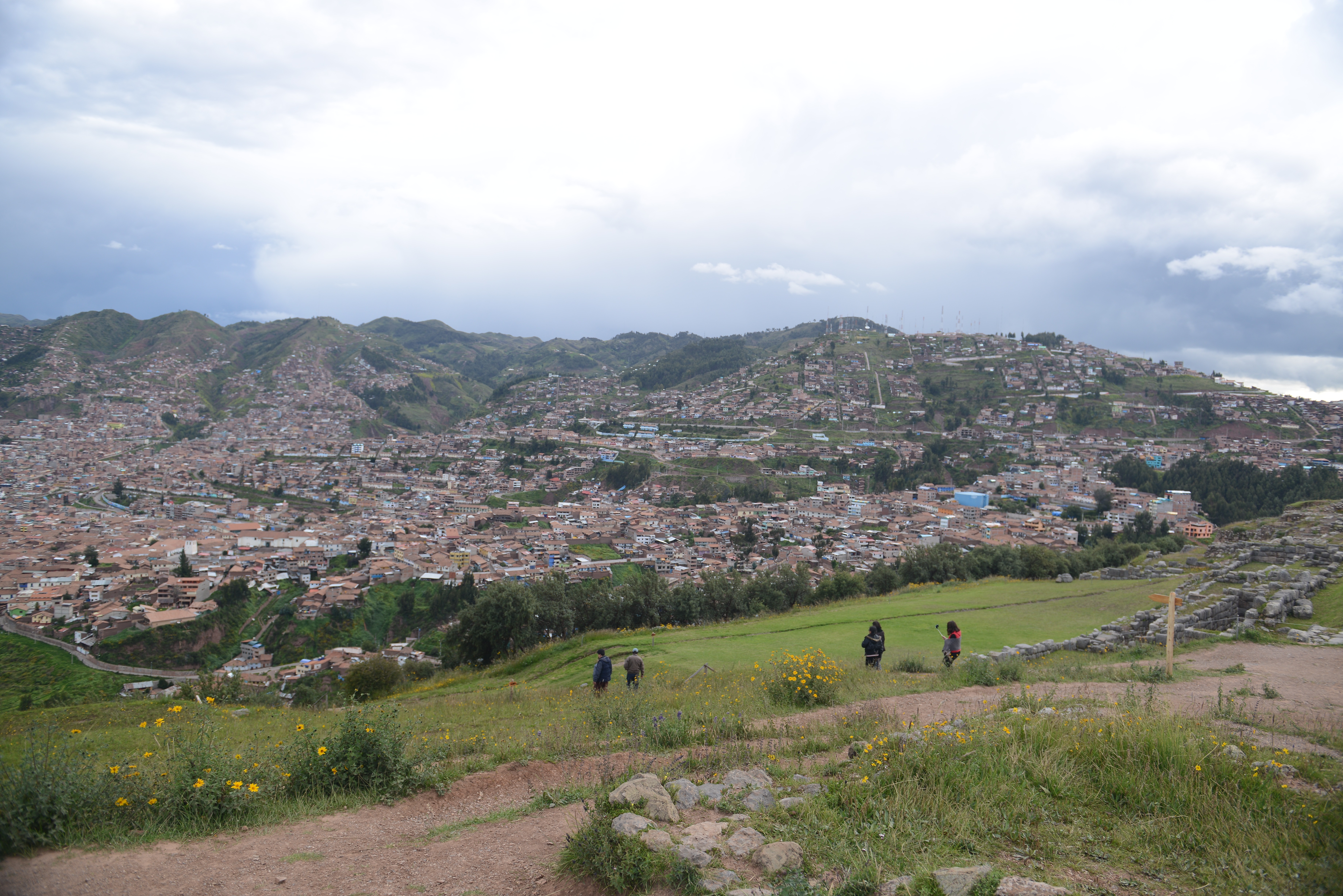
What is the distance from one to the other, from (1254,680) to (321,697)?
69.2 ft

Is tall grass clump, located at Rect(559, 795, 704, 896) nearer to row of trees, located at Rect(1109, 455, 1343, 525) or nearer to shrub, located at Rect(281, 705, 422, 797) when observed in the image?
shrub, located at Rect(281, 705, 422, 797)

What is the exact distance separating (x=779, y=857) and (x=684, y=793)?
4.13ft

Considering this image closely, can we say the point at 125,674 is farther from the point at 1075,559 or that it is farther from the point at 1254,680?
the point at 1075,559

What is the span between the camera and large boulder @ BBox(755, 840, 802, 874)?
11.9 ft

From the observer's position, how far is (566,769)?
19.5 ft

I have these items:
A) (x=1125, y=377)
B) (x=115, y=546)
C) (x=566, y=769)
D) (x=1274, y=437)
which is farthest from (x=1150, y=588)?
(x=1125, y=377)

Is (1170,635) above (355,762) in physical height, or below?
above

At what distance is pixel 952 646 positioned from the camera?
992cm

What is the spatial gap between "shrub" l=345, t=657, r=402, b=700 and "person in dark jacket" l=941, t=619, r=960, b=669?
14152 millimetres

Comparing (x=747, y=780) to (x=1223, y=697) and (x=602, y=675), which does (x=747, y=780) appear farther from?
(x=1223, y=697)

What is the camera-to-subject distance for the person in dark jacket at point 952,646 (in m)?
9.84

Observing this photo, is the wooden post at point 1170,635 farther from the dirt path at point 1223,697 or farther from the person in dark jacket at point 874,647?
the person in dark jacket at point 874,647

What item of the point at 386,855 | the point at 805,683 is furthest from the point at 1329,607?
the point at 386,855

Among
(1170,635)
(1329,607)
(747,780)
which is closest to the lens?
(747,780)
